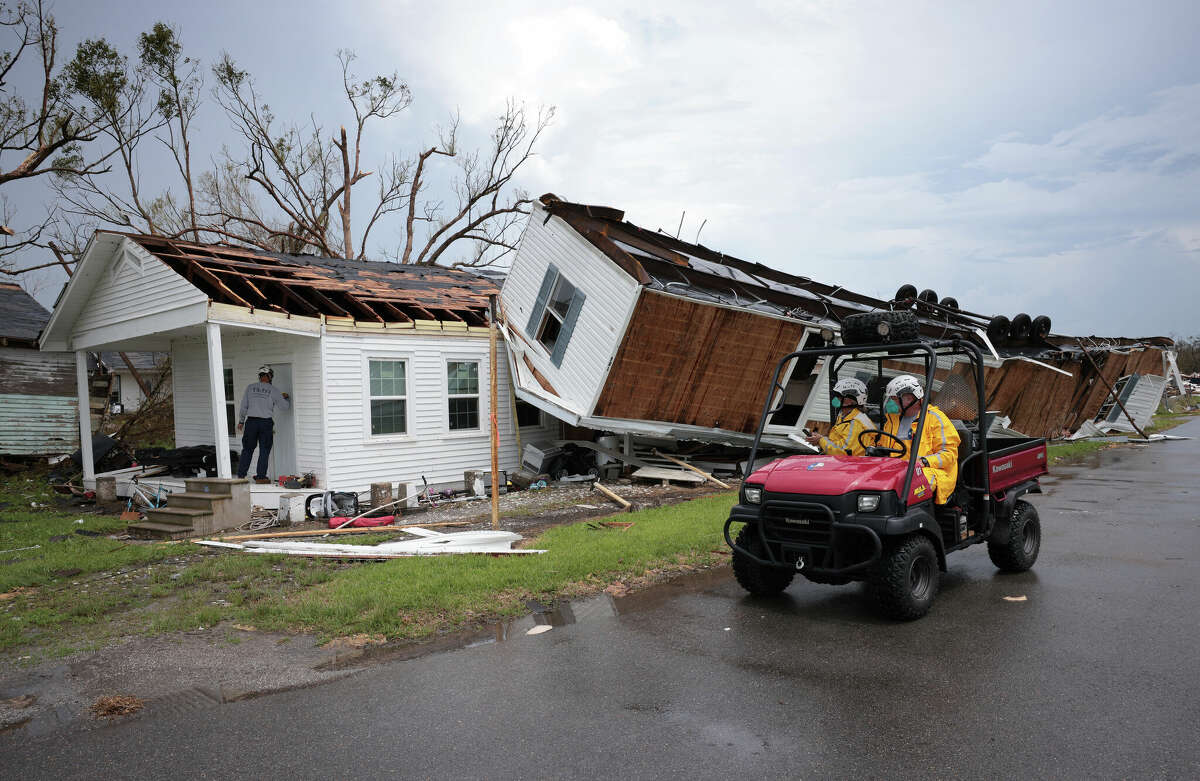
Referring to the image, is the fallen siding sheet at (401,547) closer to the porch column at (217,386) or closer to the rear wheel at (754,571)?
the porch column at (217,386)

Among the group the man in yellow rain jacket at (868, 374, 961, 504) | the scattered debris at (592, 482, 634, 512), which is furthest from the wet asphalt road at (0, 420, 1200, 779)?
the scattered debris at (592, 482, 634, 512)

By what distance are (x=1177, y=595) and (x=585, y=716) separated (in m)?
5.23

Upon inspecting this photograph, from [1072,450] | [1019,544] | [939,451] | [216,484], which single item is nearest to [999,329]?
[1072,450]

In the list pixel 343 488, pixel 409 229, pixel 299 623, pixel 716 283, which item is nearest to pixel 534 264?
pixel 716 283

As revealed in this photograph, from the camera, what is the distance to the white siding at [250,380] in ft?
43.6

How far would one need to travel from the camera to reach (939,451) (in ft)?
20.2

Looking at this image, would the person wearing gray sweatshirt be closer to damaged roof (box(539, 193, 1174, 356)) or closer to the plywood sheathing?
the plywood sheathing

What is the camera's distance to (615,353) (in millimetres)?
12781

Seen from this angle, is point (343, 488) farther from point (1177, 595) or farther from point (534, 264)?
point (1177, 595)

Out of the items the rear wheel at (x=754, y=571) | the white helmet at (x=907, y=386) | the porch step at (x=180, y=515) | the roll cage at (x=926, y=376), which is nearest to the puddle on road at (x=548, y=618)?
the rear wheel at (x=754, y=571)

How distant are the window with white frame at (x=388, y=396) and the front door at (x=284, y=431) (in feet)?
4.66

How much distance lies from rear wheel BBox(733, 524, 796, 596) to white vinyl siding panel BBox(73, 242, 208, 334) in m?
9.24

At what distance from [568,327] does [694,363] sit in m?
2.61

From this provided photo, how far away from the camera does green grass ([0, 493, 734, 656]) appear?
6.20 m
